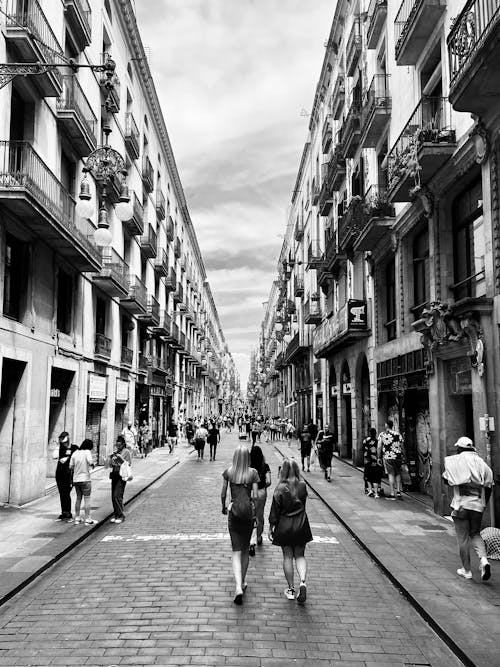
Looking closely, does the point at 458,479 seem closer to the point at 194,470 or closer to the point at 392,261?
the point at 392,261

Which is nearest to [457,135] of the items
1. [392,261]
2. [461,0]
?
[461,0]

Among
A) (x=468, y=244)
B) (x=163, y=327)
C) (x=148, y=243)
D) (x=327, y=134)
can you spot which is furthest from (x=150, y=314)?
(x=468, y=244)

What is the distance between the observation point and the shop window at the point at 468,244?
10.7m

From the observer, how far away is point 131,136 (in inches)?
973

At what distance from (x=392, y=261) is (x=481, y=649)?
44.8 ft

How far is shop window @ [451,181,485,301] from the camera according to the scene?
10711 mm

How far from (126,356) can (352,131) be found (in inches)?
516

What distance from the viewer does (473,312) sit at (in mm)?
9344

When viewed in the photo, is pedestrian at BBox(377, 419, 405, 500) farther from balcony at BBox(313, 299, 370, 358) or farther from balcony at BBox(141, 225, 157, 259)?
balcony at BBox(141, 225, 157, 259)

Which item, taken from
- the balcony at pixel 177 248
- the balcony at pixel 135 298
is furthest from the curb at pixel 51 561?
the balcony at pixel 177 248

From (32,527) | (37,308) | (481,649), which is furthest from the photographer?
(37,308)

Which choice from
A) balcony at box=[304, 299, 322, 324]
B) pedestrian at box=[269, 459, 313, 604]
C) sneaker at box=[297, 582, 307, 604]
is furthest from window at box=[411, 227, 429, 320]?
balcony at box=[304, 299, 322, 324]

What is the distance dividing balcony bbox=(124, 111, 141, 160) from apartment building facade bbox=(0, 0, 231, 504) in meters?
0.05

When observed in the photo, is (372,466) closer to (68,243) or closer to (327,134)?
(68,243)
